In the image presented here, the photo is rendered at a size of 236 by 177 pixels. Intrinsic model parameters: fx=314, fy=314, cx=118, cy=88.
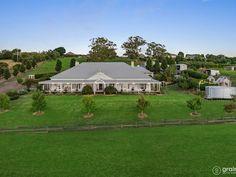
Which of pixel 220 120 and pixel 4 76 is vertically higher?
pixel 4 76

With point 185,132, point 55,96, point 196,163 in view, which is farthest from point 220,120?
point 55,96

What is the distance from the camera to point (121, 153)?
962 inches

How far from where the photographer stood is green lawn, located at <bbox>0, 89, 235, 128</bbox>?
128 feet

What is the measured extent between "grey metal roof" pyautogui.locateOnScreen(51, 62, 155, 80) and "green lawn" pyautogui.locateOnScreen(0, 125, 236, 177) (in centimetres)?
2793

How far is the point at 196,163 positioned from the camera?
2158 centimetres

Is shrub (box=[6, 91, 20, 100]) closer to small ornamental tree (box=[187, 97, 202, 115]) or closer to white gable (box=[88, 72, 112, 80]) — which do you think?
white gable (box=[88, 72, 112, 80])

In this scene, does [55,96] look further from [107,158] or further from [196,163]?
[196,163]

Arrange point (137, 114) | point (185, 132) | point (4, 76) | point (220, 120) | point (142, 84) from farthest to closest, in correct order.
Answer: point (4, 76) < point (142, 84) < point (137, 114) < point (220, 120) < point (185, 132)

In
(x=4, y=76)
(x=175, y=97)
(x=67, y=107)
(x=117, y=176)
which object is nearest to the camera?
(x=117, y=176)

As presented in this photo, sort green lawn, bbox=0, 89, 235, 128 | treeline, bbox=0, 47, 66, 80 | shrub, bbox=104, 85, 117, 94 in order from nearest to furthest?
green lawn, bbox=0, 89, 235, 128 → shrub, bbox=104, 85, 117, 94 → treeline, bbox=0, 47, 66, 80

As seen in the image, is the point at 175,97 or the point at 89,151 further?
the point at 175,97

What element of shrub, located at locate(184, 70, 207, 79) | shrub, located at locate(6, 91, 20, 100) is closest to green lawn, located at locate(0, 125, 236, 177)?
shrub, located at locate(6, 91, 20, 100)

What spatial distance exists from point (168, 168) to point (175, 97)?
32.0 m

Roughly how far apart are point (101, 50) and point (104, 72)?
144 ft
